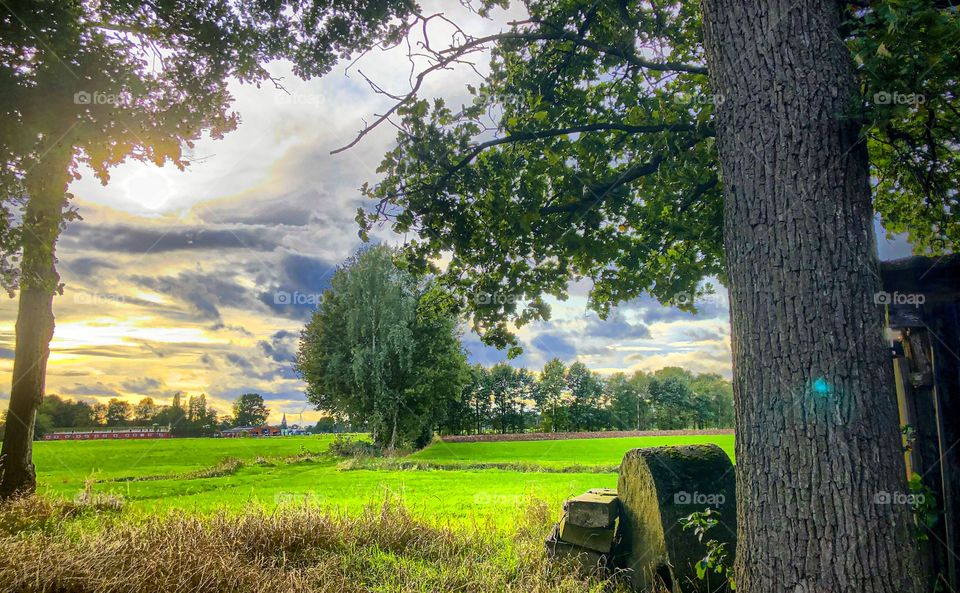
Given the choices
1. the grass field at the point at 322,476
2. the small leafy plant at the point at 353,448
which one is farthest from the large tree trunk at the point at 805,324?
the small leafy plant at the point at 353,448

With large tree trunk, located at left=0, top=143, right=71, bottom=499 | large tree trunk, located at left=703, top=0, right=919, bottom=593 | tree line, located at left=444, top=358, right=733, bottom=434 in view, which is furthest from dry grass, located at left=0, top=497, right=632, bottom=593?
tree line, located at left=444, top=358, right=733, bottom=434

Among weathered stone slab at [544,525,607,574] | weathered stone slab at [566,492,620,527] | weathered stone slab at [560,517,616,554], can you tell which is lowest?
weathered stone slab at [544,525,607,574]

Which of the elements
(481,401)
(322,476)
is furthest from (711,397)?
(322,476)

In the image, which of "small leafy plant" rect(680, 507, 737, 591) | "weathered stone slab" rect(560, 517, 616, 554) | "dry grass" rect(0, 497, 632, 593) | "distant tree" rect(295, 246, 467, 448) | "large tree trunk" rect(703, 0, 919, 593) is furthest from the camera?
"distant tree" rect(295, 246, 467, 448)

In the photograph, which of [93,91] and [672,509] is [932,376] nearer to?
[672,509]

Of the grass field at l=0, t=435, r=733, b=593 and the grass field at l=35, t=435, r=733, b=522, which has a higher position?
the grass field at l=0, t=435, r=733, b=593

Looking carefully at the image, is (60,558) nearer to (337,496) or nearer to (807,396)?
(807,396)

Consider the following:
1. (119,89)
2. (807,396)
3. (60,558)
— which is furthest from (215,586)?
(119,89)

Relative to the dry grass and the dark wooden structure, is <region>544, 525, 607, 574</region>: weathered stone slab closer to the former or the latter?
the dry grass

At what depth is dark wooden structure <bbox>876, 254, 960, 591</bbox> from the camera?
178 inches

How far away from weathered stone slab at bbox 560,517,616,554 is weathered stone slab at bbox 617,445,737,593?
0.84 feet

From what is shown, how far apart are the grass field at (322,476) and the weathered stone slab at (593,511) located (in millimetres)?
1784

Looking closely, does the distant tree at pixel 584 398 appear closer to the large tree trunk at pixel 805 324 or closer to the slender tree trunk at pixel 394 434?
the slender tree trunk at pixel 394 434

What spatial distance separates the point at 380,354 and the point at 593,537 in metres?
22.1
